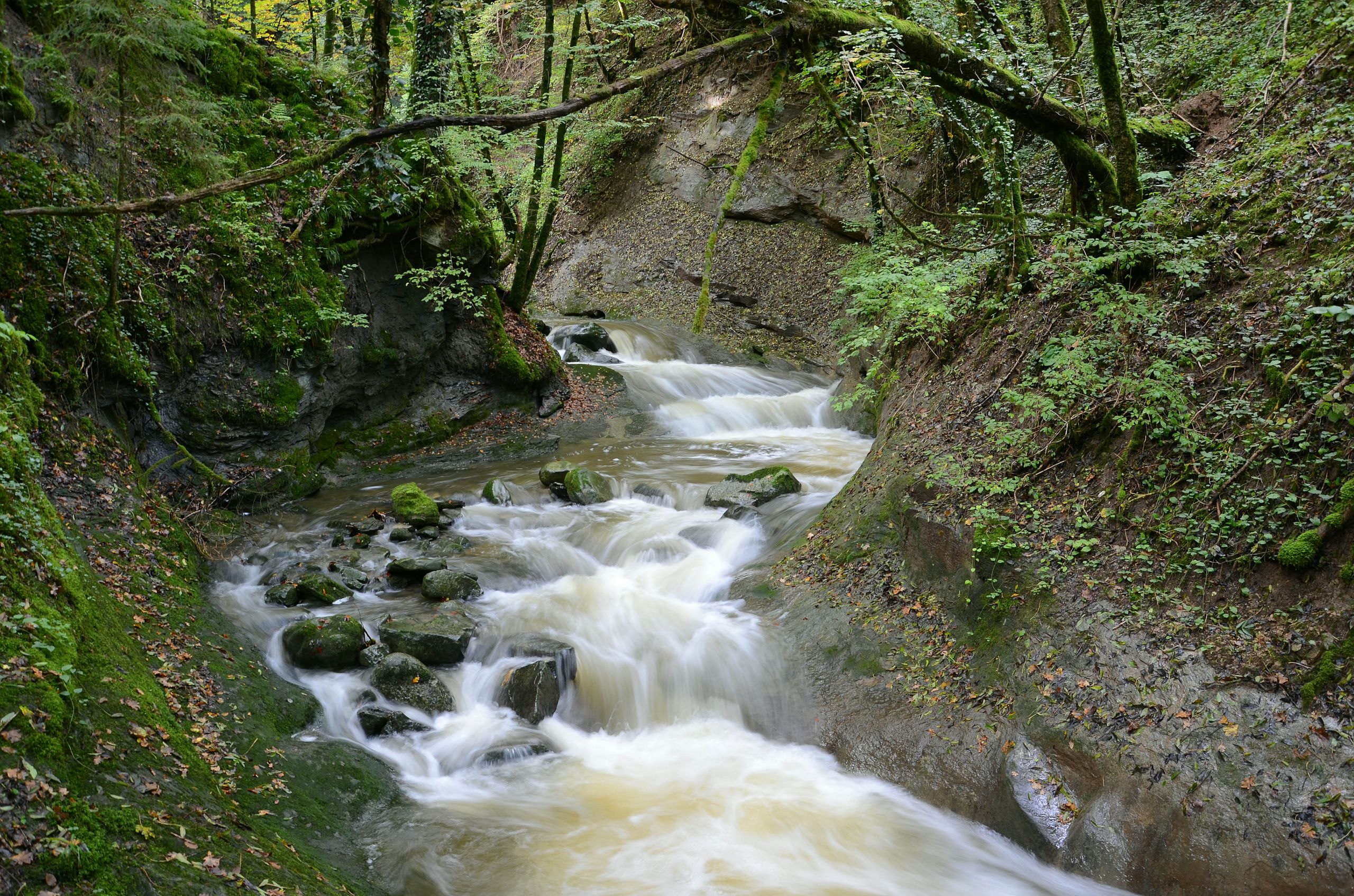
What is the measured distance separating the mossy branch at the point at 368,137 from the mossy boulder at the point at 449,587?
4.32 metres

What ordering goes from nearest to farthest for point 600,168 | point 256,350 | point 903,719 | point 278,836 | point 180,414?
point 278,836, point 903,719, point 180,414, point 256,350, point 600,168

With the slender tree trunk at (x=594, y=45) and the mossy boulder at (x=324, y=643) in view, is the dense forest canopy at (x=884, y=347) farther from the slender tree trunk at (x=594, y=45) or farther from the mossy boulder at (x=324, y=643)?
the mossy boulder at (x=324, y=643)

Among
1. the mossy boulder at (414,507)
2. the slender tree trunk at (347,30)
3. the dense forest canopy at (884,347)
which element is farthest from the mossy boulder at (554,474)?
the slender tree trunk at (347,30)

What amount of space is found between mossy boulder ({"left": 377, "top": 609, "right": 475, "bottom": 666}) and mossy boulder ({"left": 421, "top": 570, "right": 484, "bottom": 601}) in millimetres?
721

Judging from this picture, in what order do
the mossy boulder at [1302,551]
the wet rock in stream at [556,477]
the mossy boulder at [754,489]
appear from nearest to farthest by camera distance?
the mossy boulder at [1302,551] → the mossy boulder at [754,489] → the wet rock in stream at [556,477]

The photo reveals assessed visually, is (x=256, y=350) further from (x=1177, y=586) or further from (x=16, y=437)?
(x=1177, y=586)

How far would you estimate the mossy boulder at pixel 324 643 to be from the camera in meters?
6.61

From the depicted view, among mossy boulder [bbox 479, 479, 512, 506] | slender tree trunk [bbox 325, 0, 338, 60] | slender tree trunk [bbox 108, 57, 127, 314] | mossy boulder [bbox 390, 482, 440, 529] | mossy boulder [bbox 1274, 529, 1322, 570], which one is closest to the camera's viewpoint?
mossy boulder [bbox 1274, 529, 1322, 570]

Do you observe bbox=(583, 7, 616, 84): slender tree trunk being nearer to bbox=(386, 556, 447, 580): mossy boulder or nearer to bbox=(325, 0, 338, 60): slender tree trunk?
bbox=(325, 0, 338, 60): slender tree trunk

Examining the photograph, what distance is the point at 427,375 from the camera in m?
13.0

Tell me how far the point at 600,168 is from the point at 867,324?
1559cm

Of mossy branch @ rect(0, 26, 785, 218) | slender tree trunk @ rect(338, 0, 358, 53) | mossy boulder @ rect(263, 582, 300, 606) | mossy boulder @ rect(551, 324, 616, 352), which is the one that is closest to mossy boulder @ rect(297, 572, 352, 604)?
mossy boulder @ rect(263, 582, 300, 606)

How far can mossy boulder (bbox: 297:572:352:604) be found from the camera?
25.1 feet

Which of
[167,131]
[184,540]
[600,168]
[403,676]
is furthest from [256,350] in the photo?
[600,168]
